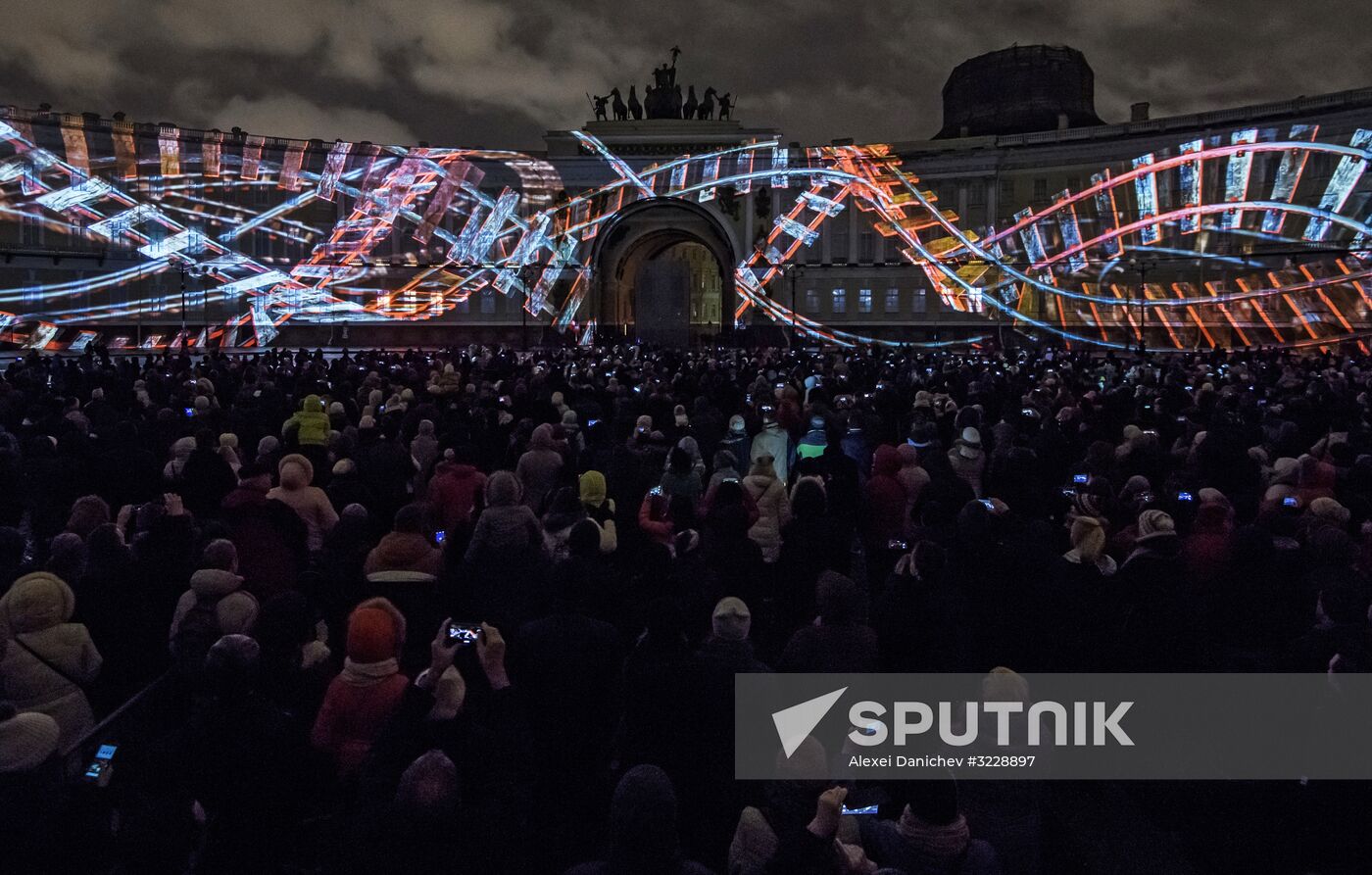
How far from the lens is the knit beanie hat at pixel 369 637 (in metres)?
4.65

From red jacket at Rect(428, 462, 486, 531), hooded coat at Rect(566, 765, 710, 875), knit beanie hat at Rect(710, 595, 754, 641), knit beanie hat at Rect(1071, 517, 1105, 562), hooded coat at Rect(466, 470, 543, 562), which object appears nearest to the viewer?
hooded coat at Rect(566, 765, 710, 875)

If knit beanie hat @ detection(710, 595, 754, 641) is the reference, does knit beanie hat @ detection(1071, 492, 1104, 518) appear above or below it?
above

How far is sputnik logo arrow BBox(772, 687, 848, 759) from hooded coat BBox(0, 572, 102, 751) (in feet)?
11.1

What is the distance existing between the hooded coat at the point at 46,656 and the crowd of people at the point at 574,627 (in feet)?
0.05

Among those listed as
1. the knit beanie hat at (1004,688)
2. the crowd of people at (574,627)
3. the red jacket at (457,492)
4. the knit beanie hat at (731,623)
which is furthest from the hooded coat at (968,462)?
the knit beanie hat at (1004,688)

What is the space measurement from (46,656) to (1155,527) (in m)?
6.18

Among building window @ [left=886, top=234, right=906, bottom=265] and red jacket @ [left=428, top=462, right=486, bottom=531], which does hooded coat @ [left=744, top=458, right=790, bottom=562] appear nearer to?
red jacket @ [left=428, top=462, right=486, bottom=531]

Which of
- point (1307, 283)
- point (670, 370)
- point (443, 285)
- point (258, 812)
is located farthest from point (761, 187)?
point (258, 812)

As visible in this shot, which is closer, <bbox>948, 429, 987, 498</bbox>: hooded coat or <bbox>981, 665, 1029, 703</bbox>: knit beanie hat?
<bbox>981, 665, 1029, 703</bbox>: knit beanie hat

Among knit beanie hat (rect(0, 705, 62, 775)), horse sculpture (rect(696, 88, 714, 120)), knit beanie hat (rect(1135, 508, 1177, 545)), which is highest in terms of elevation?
horse sculpture (rect(696, 88, 714, 120))

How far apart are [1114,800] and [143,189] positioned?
6033 cm

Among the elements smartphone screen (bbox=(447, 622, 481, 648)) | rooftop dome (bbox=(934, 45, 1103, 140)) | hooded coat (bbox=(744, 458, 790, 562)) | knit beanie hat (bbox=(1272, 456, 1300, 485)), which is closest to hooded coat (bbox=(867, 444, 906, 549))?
hooded coat (bbox=(744, 458, 790, 562))

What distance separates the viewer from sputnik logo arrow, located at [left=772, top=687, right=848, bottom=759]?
4.91 metres

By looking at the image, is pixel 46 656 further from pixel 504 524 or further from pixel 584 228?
pixel 584 228
